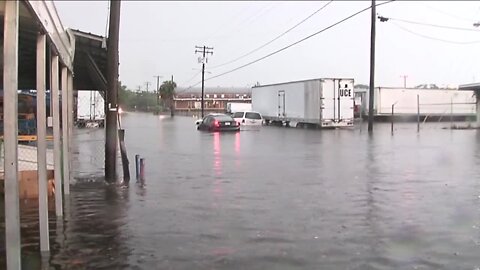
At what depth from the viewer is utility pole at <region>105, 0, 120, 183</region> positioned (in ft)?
39.4

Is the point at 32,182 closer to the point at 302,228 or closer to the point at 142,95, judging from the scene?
the point at 302,228

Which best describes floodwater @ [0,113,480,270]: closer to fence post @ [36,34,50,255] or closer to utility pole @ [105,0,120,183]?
fence post @ [36,34,50,255]

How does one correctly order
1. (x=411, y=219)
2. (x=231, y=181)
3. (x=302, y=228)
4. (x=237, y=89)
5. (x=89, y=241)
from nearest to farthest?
(x=89, y=241) → (x=302, y=228) → (x=411, y=219) → (x=231, y=181) → (x=237, y=89)

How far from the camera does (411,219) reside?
8500 millimetres

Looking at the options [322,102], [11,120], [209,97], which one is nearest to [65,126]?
[11,120]

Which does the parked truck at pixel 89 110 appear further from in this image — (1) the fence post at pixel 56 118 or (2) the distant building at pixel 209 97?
(2) the distant building at pixel 209 97

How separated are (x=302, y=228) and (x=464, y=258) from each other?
224cm

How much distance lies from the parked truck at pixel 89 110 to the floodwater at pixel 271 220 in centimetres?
3288

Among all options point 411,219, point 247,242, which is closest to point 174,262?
point 247,242

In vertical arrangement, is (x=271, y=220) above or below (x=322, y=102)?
below

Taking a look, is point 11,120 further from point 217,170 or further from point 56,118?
point 217,170

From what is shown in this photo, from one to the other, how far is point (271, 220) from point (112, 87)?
543cm

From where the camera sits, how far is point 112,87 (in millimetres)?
12211

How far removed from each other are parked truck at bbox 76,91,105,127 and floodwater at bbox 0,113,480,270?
1295 inches
